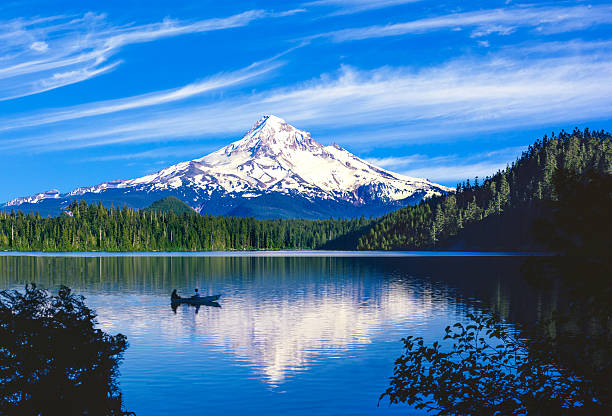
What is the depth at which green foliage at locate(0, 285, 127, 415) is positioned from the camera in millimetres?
22375

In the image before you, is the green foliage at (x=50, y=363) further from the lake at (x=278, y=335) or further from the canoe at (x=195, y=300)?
the canoe at (x=195, y=300)

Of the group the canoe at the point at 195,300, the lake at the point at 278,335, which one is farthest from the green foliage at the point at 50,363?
the canoe at the point at 195,300

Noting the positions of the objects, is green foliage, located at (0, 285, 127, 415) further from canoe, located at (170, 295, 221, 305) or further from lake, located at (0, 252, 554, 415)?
canoe, located at (170, 295, 221, 305)

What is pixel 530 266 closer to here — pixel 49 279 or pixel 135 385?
pixel 135 385

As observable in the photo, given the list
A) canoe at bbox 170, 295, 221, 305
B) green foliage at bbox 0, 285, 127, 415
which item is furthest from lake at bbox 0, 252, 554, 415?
green foliage at bbox 0, 285, 127, 415

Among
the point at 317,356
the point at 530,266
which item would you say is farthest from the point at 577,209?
the point at 317,356

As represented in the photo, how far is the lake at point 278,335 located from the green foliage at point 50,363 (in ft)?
25.5

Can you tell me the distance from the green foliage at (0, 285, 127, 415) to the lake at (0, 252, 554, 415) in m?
7.77

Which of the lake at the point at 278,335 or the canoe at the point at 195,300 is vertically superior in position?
the canoe at the point at 195,300

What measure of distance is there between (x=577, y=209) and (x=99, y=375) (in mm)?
20048

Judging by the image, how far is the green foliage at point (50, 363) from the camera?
Result: 73.4ft

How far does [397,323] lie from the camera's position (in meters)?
62.1

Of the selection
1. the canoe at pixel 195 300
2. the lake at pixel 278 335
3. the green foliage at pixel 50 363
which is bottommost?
the lake at pixel 278 335

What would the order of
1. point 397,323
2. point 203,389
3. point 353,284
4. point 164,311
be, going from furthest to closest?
point 353,284 → point 164,311 → point 397,323 → point 203,389
